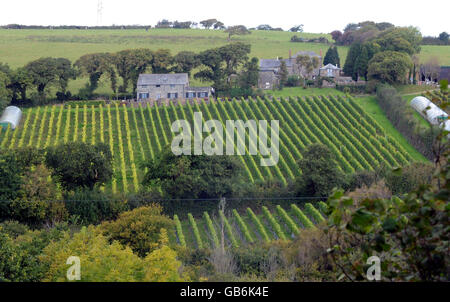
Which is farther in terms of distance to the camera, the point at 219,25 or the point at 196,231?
the point at 219,25

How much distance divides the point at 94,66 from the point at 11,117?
13265mm

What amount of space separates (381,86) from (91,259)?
40825 millimetres

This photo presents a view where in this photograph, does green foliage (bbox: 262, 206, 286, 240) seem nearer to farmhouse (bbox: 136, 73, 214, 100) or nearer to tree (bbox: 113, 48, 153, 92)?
farmhouse (bbox: 136, 73, 214, 100)

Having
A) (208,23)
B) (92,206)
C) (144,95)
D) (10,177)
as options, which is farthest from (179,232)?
(208,23)

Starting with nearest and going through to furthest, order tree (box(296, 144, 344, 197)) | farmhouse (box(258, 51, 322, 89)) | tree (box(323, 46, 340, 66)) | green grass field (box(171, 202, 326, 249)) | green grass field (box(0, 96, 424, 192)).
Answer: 1. green grass field (box(171, 202, 326, 249))
2. tree (box(296, 144, 344, 197))
3. green grass field (box(0, 96, 424, 192))
4. farmhouse (box(258, 51, 322, 89))
5. tree (box(323, 46, 340, 66))

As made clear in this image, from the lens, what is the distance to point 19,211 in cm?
2603

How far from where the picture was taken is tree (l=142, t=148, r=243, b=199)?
27.7 meters

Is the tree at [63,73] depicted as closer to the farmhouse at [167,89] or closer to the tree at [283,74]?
the farmhouse at [167,89]

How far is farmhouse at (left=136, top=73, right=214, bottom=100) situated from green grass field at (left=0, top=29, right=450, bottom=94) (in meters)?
21.3

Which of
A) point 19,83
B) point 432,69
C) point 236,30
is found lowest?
point 19,83

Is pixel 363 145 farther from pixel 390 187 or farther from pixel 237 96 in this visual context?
pixel 237 96

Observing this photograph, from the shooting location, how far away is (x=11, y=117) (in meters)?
43.6

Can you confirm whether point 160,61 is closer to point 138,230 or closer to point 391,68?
point 391,68

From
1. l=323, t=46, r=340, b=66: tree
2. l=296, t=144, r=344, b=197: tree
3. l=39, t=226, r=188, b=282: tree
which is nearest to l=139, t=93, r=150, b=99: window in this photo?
l=323, t=46, r=340, b=66: tree
